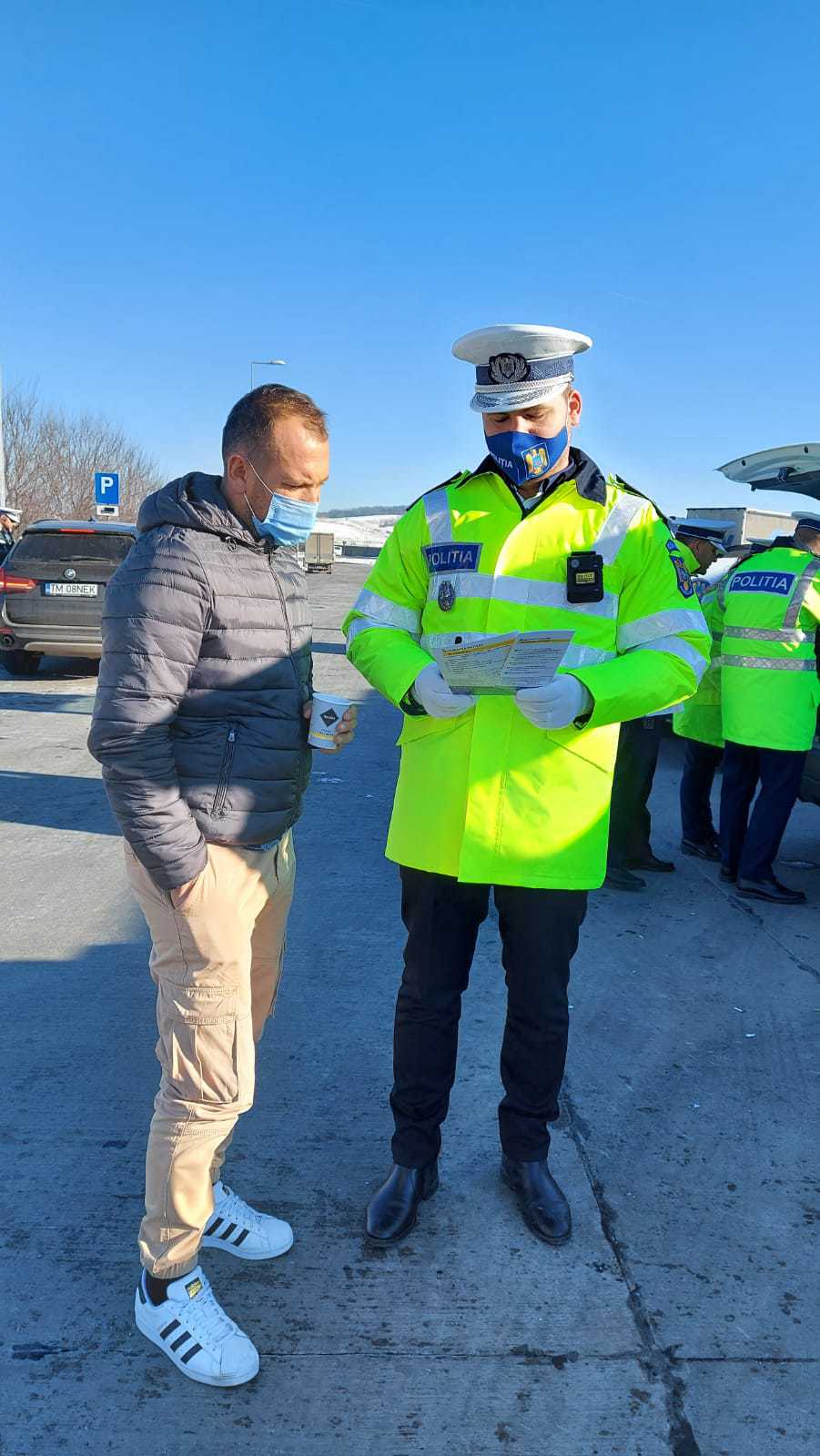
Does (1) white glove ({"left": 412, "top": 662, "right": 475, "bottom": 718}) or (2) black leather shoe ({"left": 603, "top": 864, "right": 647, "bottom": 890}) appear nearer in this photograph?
(1) white glove ({"left": 412, "top": 662, "right": 475, "bottom": 718})

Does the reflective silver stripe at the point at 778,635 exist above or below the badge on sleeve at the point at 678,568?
below

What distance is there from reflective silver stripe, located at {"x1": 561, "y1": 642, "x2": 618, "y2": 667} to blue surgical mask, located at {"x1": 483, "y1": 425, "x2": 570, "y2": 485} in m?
0.44

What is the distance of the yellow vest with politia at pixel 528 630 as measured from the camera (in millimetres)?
2535

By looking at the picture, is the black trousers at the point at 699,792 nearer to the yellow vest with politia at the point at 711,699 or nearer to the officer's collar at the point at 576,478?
the yellow vest with politia at the point at 711,699

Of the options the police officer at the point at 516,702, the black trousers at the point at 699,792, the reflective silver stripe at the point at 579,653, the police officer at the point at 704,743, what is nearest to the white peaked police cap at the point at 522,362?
the police officer at the point at 516,702

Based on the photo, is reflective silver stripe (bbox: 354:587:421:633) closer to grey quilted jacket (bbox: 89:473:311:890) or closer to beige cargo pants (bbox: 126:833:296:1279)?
grey quilted jacket (bbox: 89:473:311:890)

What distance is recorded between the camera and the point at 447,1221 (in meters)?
2.73

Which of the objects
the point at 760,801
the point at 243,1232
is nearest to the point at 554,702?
the point at 243,1232

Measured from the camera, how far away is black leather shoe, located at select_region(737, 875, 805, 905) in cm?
545

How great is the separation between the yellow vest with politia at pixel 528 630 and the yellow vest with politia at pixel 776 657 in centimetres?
297

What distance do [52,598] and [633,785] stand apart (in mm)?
7800

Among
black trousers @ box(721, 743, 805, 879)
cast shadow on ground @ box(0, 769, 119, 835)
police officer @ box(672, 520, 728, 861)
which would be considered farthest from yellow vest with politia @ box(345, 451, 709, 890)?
cast shadow on ground @ box(0, 769, 119, 835)

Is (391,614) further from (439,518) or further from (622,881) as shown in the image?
(622,881)

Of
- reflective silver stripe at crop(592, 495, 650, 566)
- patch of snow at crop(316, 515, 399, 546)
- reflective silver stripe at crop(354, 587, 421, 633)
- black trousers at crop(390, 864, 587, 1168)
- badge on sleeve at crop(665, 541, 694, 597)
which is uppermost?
reflective silver stripe at crop(592, 495, 650, 566)
